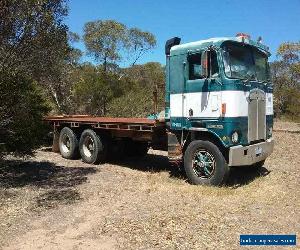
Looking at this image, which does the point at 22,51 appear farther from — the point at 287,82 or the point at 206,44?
the point at 287,82

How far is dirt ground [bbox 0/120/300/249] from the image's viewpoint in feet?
19.6

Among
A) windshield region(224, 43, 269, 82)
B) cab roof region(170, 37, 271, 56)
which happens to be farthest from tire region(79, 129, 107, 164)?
windshield region(224, 43, 269, 82)

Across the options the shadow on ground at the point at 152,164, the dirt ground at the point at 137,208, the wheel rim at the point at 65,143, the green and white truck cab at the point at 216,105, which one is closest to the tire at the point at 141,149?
the shadow on ground at the point at 152,164

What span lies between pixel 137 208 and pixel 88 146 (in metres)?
5.27

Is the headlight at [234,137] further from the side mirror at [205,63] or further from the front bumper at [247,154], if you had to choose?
the side mirror at [205,63]

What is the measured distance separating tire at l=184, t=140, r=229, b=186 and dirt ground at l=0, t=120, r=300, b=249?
281 millimetres

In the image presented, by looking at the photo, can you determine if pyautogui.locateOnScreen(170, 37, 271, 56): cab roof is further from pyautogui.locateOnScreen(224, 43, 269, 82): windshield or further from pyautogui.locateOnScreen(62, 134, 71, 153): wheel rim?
pyautogui.locateOnScreen(62, 134, 71, 153): wheel rim

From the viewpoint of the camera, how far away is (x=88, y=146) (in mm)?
12352

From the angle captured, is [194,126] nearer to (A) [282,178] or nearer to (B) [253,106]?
(B) [253,106]

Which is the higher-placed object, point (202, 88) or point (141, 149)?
point (202, 88)

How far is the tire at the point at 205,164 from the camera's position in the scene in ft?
28.7

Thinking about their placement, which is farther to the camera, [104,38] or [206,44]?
[104,38]

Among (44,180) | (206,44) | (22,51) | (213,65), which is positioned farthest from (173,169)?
(22,51)

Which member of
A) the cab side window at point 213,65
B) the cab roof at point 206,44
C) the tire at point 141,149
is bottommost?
the tire at point 141,149
